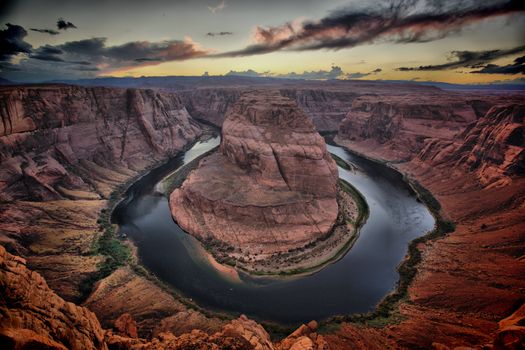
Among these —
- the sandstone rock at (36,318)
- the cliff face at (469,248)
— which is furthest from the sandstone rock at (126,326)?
the cliff face at (469,248)

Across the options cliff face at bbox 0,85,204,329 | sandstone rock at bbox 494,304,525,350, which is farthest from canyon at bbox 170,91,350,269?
sandstone rock at bbox 494,304,525,350

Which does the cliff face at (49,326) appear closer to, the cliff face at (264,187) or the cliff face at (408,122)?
the cliff face at (264,187)

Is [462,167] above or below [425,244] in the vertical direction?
above

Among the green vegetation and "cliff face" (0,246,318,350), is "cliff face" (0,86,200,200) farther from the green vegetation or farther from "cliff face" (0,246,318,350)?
"cliff face" (0,246,318,350)

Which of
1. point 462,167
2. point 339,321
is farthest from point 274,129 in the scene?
point 462,167

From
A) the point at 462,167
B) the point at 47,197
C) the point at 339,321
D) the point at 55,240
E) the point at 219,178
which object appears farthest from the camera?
the point at 462,167

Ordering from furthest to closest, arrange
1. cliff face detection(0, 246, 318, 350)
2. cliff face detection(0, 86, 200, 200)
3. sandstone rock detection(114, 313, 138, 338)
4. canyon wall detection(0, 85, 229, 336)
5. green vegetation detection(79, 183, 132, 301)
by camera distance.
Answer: cliff face detection(0, 86, 200, 200), green vegetation detection(79, 183, 132, 301), canyon wall detection(0, 85, 229, 336), sandstone rock detection(114, 313, 138, 338), cliff face detection(0, 246, 318, 350)

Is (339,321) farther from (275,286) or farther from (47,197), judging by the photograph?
(47,197)
